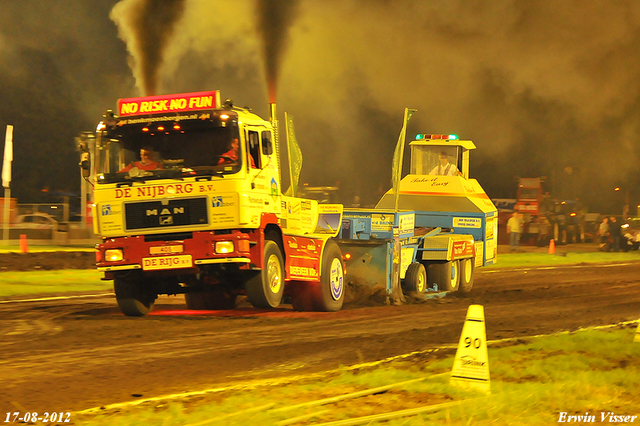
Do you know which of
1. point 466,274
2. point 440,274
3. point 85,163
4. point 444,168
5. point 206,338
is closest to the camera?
point 206,338

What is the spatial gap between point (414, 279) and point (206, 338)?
6.73 m

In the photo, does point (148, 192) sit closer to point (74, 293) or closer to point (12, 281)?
point (74, 293)

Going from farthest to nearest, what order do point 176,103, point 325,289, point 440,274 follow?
point 440,274 → point 325,289 → point 176,103

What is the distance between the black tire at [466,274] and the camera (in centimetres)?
1758

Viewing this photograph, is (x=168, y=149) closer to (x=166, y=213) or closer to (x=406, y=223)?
(x=166, y=213)

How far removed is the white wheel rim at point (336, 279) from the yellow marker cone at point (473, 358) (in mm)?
6566

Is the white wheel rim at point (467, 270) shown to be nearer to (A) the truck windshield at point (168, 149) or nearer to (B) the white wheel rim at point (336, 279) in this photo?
(B) the white wheel rim at point (336, 279)

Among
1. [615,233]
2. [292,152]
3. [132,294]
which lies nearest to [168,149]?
[132,294]

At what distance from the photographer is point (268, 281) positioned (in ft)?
38.0

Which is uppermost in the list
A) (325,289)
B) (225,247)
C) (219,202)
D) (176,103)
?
(176,103)

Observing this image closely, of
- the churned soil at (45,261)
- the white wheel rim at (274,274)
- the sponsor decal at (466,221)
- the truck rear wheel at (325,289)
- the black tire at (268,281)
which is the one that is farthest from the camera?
the churned soil at (45,261)

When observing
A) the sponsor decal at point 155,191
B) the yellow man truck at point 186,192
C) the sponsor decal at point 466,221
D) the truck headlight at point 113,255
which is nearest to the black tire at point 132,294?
the yellow man truck at point 186,192

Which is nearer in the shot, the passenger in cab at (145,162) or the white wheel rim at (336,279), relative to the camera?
the passenger in cab at (145,162)

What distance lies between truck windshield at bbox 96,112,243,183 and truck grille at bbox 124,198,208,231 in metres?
0.37
